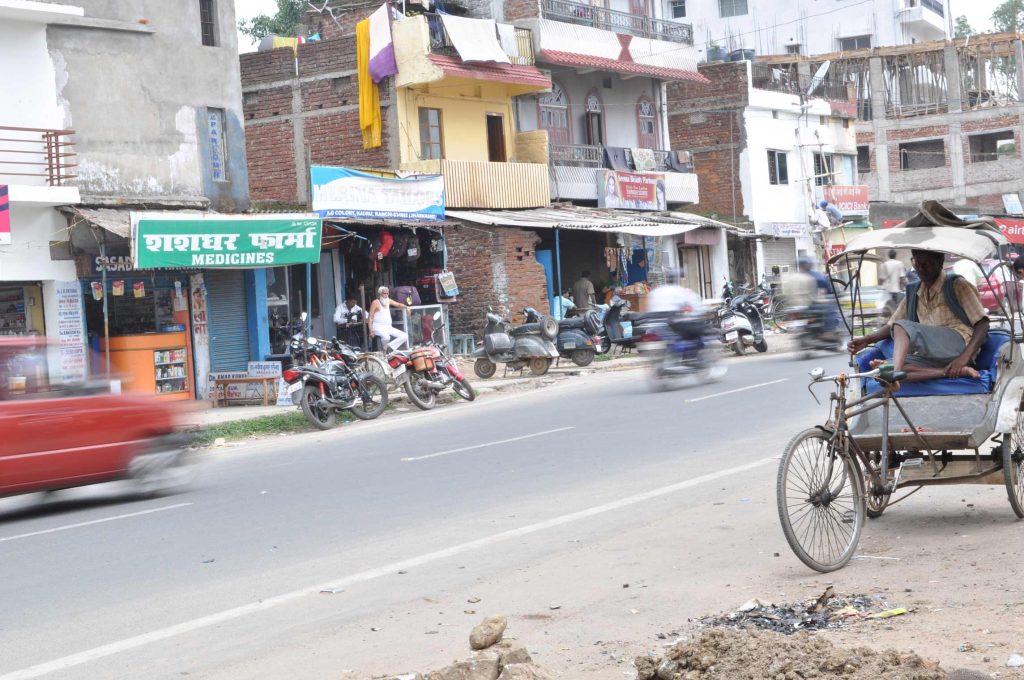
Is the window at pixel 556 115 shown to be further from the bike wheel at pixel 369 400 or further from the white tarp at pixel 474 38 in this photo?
the bike wheel at pixel 369 400

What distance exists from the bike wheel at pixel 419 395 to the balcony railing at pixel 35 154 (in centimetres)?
645

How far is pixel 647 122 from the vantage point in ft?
127

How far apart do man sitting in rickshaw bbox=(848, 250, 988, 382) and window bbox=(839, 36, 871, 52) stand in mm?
55771

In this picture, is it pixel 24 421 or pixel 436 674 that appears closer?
pixel 436 674

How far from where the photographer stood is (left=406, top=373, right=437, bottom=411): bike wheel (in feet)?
64.0

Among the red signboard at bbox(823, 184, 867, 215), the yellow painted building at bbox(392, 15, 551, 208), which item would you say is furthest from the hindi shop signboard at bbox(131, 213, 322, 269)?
the red signboard at bbox(823, 184, 867, 215)

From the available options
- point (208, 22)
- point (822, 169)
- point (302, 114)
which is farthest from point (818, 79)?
point (208, 22)

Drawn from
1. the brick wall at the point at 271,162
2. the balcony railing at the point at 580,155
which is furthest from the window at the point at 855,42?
the brick wall at the point at 271,162

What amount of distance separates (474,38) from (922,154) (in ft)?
107

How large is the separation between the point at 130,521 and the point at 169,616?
12.3ft

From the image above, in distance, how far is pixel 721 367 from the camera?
65.5ft

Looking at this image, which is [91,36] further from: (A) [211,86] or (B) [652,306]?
(B) [652,306]

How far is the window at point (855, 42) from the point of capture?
60625 mm

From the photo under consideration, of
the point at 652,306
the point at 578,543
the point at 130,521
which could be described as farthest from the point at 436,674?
the point at 652,306
